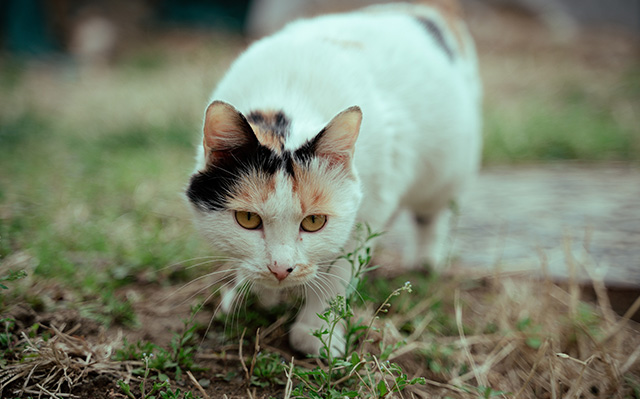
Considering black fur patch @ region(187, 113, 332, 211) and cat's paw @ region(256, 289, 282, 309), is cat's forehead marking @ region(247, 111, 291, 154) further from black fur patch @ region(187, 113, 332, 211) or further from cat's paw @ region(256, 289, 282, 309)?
cat's paw @ region(256, 289, 282, 309)

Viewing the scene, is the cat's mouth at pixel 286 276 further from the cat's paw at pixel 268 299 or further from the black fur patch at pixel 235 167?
the cat's paw at pixel 268 299

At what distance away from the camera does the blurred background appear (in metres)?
2.77

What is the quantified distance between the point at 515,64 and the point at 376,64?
6.93 metres

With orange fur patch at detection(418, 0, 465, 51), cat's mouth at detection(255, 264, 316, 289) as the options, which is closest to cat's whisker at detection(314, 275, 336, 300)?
Answer: cat's mouth at detection(255, 264, 316, 289)

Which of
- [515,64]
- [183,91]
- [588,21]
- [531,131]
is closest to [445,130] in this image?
[531,131]

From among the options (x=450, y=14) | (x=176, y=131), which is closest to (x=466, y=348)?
(x=450, y=14)

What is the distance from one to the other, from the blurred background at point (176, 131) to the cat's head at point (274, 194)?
0.40 metres

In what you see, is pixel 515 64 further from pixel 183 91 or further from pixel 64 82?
pixel 64 82

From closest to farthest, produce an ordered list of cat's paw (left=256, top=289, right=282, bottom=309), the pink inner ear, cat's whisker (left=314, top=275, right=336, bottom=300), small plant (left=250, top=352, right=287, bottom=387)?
the pink inner ear, small plant (left=250, top=352, right=287, bottom=387), cat's whisker (left=314, top=275, right=336, bottom=300), cat's paw (left=256, top=289, right=282, bottom=309)

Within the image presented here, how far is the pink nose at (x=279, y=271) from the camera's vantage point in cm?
161

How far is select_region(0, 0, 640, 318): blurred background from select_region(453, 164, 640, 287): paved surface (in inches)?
0.7

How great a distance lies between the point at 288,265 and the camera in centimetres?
161

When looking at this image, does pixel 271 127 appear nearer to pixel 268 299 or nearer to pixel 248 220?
pixel 248 220

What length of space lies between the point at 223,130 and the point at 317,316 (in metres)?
0.88
